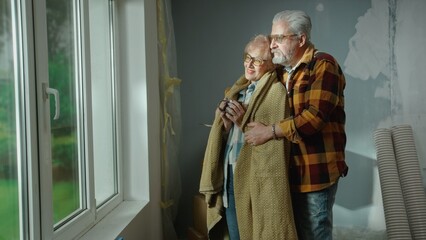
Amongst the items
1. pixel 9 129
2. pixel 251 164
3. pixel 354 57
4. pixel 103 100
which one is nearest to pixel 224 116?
pixel 251 164

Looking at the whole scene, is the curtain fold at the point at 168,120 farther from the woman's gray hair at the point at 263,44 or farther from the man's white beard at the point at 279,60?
the man's white beard at the point at 279,60

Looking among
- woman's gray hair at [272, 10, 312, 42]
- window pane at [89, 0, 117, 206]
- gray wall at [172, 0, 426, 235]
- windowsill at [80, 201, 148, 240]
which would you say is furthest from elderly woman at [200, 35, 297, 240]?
gray wall at [172, 0, 426, 235]

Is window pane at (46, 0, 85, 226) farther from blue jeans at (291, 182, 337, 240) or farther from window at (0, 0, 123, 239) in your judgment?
blue jeans at (291, 182, 337, 240)

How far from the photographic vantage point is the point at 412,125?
2533 millimetres

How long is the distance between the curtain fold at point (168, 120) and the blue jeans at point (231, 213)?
656 millimetres

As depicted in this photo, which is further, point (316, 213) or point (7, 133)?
point (316, 213)

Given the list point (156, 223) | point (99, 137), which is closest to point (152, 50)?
point (99, 137)

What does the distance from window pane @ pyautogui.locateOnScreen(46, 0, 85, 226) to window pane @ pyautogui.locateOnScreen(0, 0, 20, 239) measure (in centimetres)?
23

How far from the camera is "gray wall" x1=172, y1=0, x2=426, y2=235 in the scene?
8.32 ft

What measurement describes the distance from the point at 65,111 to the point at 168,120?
Answer: 90 cm

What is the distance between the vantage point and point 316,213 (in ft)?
4.63

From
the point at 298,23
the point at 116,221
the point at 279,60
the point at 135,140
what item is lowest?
the point at 116,221

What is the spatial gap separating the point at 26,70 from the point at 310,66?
98cm

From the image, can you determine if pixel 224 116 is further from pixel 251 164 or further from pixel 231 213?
pixel 231 213
